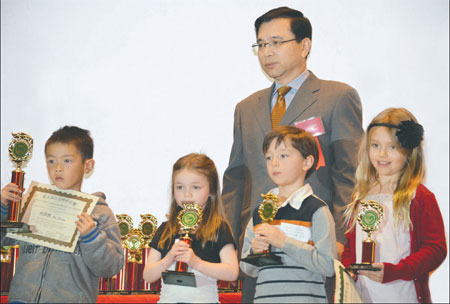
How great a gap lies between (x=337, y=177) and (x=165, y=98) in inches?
77.5

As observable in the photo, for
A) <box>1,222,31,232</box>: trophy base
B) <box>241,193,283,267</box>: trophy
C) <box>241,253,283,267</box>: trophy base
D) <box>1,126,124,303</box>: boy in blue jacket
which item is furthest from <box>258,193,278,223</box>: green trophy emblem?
<box>1,222,31,232</box>: trophy base

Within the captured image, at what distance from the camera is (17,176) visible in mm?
3324

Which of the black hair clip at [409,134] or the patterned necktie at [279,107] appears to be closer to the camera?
the black hair clip at [409,134]

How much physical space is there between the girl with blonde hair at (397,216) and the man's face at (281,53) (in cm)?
69

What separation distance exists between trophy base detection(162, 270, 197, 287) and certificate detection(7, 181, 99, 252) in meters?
0.60

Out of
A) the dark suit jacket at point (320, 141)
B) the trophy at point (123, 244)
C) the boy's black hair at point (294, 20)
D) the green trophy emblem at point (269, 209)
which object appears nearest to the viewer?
the green trophy emblem at point (269, 209)

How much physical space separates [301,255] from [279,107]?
3.79ft

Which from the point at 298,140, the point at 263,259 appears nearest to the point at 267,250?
the point at 263,259

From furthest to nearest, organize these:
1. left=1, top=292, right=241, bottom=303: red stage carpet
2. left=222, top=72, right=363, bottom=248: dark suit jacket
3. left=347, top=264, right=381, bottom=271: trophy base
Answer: left=1, top=292, right=241, bottom=303: red stage carpet → left=222, top=72, right=363, bottom=248: dark suit jacket → left=347, top=264, right=381, bottom=271: trophy base

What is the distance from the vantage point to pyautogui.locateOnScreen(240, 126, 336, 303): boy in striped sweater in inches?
115

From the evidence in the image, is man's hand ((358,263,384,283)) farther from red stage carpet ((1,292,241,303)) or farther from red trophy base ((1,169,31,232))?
red trophy base ((1,169,31,232))

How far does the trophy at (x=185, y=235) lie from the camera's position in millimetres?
2975

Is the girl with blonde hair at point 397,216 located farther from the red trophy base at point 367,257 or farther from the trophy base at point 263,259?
the trophy base at point 263,259

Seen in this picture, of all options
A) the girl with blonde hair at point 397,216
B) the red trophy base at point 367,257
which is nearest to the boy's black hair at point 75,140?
the girl with blonde hair at point 397,216
